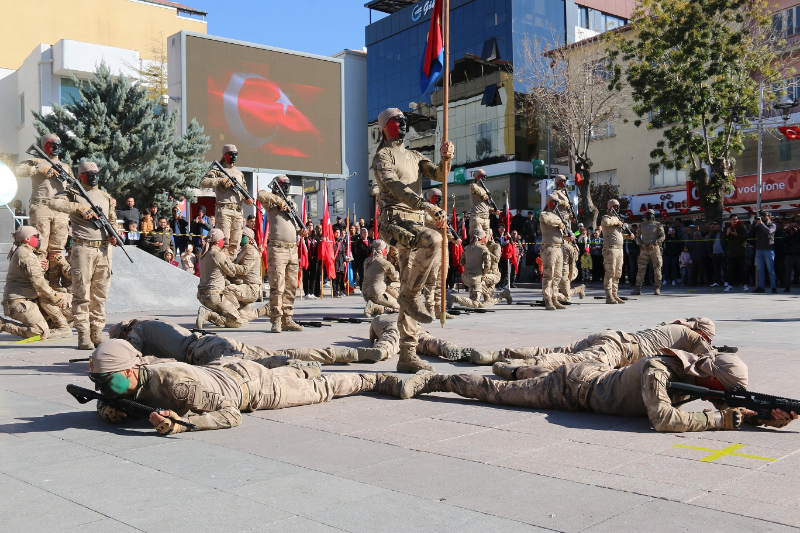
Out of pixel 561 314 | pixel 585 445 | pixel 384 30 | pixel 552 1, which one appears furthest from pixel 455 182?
pixel 585 445

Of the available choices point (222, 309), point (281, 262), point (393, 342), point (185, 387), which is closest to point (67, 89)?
point (222, 309)

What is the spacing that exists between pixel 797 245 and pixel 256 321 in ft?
49.6

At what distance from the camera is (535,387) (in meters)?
5.72

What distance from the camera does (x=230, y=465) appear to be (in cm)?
427

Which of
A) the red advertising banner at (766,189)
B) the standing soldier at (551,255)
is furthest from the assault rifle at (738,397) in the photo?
the red advertising banner at (766,189)

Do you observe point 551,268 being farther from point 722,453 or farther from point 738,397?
point 722,453

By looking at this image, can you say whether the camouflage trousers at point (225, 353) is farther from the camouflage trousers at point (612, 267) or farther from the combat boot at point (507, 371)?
the camouflage trousers at point (612, 267)

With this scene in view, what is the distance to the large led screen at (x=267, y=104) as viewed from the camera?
33250mm

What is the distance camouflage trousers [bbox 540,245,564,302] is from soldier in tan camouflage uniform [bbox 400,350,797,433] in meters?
9.38

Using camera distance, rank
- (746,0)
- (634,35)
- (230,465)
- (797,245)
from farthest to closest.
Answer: (634,35) → (746,0) → (797,245) → (230,465)

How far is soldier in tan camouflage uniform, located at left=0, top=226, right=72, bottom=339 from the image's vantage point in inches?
408

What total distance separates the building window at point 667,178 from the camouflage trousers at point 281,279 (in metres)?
34.4

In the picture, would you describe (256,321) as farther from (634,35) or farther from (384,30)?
(384,30)

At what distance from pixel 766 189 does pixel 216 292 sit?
30.9 meters
